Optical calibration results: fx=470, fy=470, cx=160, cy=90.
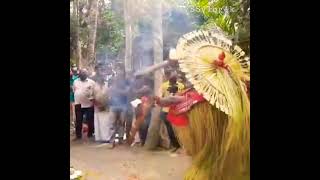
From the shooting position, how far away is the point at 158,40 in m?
1.90

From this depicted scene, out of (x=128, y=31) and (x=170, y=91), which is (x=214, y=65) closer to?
(x=170, y=91)

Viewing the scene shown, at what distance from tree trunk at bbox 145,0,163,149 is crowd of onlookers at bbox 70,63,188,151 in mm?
17

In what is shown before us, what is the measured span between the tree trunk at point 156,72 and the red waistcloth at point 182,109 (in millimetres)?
58

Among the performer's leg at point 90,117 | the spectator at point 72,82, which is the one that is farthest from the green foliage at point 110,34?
the performer's leg at point 90,117

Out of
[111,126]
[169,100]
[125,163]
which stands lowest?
[125,163]

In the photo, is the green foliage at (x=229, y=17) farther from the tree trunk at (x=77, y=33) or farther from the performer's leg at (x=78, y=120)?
the performer's leg at (x=78, y=120)

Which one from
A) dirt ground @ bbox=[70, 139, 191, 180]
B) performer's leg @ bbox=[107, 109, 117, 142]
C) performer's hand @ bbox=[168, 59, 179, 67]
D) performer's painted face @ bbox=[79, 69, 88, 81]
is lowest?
dirt ground @ bbox=[70, 139, 191, 180]

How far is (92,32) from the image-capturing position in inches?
74.8

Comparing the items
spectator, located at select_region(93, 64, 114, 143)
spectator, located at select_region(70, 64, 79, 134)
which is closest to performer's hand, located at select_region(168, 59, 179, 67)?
spectator, located at select_region(93, 64, 114, 143)

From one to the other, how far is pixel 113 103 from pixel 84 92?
0.41ft

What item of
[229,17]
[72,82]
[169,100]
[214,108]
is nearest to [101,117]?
[72,82]

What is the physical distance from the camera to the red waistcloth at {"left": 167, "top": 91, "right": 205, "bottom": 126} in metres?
1.93

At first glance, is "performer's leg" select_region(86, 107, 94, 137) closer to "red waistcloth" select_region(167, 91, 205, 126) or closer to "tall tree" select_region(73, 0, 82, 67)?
"tall tree" select_region(73, 0, 82, 67)

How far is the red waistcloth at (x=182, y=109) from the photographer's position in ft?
6.33
